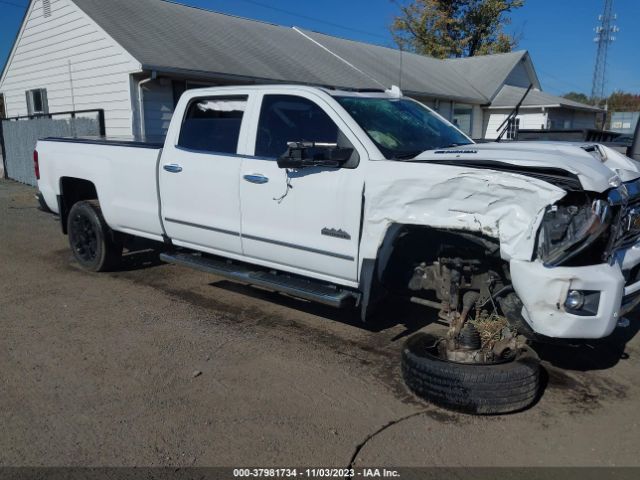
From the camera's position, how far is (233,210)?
17.2 feet

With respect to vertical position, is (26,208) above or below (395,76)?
below

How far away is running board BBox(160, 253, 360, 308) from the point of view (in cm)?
459

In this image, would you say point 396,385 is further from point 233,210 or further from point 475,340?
point 233,210

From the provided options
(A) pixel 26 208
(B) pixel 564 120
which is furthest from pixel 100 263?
(B) pixel 564 120

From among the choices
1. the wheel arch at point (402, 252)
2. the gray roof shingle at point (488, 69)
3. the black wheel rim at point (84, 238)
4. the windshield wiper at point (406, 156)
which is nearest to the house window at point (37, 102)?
the black wheel rim at point (84, 238)

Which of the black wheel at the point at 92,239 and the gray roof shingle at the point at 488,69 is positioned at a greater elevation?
the gray roof shingle at the point at 488,69

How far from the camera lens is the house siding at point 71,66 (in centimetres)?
1342

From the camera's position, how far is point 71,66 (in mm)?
15062

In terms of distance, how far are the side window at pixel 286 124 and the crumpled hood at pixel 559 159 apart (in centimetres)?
105

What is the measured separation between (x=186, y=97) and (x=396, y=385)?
11.8 ft

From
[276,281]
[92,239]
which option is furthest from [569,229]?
[92,239]

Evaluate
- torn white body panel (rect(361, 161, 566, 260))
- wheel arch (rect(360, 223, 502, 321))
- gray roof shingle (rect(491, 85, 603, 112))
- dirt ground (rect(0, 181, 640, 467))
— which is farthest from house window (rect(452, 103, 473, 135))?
torn white body panel (rect(361, 161, 566, 260))

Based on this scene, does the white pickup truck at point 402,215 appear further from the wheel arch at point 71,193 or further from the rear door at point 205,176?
the wheel arch at point 71,193

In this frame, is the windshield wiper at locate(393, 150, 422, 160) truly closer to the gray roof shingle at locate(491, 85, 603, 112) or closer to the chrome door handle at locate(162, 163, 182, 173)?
the chrome door handle at locate(162, 163, 182, 173)
